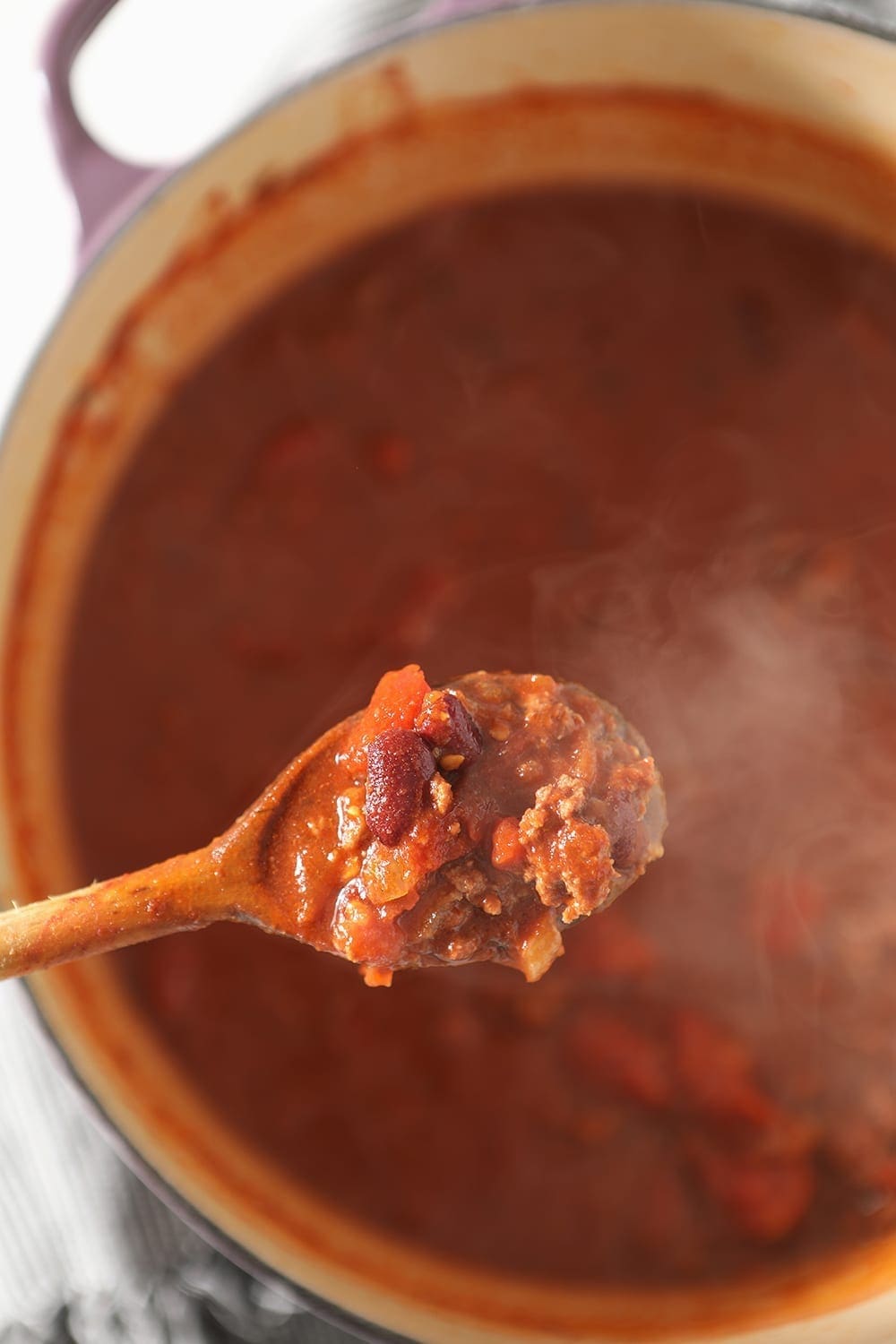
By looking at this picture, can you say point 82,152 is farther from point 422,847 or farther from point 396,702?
point 422,847

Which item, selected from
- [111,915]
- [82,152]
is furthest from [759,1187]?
[82,152]

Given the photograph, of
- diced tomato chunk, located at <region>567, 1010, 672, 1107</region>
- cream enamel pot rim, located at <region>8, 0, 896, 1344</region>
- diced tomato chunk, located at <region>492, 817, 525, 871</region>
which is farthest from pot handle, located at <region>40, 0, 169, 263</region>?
diced tomato chunk, located at <region>567, 1010, 672, 1107</region>

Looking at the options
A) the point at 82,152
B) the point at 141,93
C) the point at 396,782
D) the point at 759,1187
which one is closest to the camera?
the point at 396,782

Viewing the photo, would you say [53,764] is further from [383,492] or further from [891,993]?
[891,993]

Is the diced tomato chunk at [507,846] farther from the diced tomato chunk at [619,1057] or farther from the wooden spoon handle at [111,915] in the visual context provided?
the diced tomato chunk at [619,1057]

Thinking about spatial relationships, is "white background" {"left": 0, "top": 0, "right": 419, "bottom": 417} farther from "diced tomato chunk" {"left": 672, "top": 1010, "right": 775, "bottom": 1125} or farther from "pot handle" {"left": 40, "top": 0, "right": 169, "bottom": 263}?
"diced tomato chunk" {"left": 672, "top": 1010, "right": 775, "bottom": 1125}

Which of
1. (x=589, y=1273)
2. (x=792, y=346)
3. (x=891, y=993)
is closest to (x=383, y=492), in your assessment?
(x=792, y=346)
